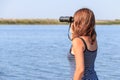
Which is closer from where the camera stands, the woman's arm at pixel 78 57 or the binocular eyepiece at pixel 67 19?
the woman's arm at pixel 78 57

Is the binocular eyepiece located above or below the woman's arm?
above

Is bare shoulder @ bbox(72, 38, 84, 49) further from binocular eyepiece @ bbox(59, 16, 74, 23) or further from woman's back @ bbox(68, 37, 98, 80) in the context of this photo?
binocular eyepiece @ bbox(59, 16, 74, 23)

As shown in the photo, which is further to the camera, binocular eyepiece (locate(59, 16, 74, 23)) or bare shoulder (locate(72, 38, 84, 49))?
binocular eyepiece (locate(59, 16, 74, 23))

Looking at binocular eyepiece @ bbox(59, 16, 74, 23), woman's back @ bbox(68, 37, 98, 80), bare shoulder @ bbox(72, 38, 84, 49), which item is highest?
binocular eyepiece @ bbox(59, 16, 74, 23)

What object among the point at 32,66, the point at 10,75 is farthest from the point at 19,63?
the point at 10,75

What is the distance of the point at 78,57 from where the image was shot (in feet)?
13.1

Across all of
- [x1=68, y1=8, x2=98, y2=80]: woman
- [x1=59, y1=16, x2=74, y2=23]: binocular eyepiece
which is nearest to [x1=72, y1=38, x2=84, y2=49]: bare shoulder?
[x1=68, y1=8, x2=98, y2=80]: woman

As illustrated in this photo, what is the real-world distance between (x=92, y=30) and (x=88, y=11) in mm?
168

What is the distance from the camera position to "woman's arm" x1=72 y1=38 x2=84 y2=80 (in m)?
4.00

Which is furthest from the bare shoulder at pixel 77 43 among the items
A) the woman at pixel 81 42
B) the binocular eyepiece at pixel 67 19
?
the binocular eyepiece at pixel 67 19

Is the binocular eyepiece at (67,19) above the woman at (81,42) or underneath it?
above

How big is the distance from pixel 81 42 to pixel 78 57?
13 cm

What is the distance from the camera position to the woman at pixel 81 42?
4016 millimetres

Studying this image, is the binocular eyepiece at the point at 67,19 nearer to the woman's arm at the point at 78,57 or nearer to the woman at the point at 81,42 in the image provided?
the woman at the point at 81,42
